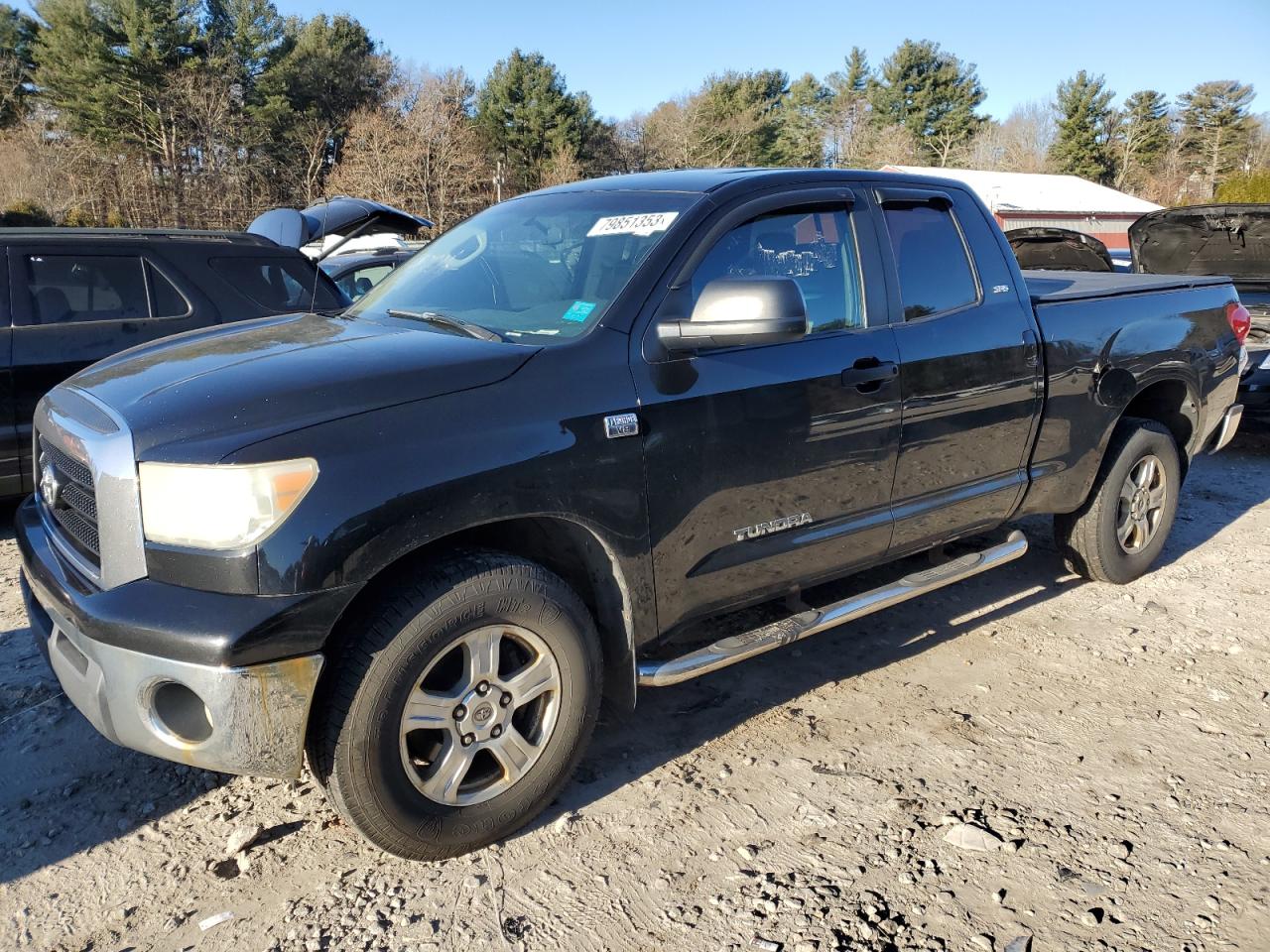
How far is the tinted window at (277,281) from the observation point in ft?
19.9

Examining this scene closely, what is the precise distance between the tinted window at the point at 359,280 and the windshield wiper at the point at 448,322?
5561mm

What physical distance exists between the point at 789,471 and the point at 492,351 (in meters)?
1.11

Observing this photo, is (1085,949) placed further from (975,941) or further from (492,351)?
(492,351)

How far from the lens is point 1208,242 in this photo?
8453 mm

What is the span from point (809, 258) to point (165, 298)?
4.25 meters

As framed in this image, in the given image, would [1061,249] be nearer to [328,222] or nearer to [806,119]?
[328,222]

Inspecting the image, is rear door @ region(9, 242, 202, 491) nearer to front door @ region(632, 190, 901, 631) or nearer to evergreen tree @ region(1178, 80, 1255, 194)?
front door @ region(632, 190, 901, 631)

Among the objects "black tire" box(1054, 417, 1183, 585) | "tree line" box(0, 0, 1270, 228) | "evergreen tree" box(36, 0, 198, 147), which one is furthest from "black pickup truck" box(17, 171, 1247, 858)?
"evergreen tree" box(36, 0, 198, 147)

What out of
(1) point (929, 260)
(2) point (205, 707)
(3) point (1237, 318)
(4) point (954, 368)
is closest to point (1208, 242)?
(3) point (1237, 318)

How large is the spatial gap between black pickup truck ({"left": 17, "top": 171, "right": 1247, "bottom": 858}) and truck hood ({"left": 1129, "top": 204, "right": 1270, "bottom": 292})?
5389 millimetres

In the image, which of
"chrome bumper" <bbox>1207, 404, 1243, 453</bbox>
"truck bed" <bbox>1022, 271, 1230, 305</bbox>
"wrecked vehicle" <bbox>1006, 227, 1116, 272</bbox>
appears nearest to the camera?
"truck bed" <bbox>1022, 271, 1230, 305</bbox>

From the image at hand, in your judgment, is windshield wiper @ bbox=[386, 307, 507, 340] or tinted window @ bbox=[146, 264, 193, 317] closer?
windshield wiper @ bbox=[386, 307, 507, 340]

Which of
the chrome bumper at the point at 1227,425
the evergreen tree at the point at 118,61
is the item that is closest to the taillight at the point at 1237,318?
the chrome bumper at the point at 1227,425

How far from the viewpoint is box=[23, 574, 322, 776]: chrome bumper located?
7.36 feet
